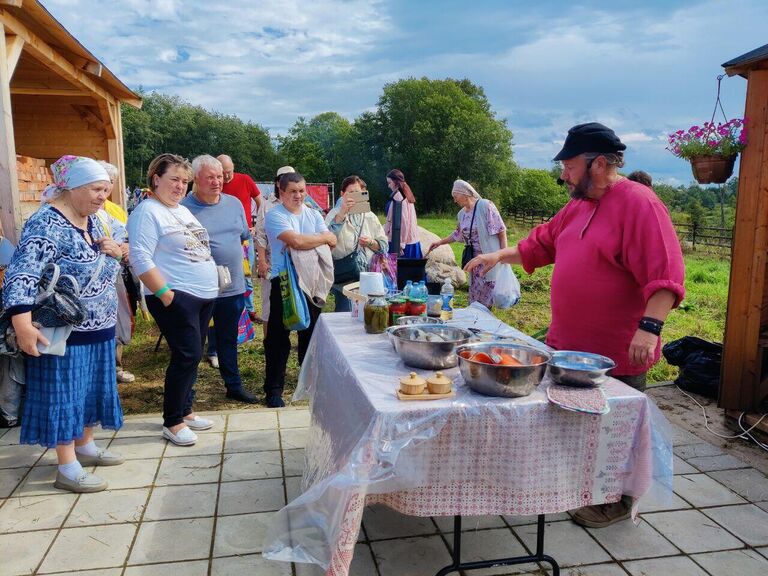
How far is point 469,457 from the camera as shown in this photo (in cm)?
201

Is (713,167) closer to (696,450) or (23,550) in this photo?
(696,450)

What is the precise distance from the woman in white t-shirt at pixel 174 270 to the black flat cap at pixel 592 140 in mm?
2158

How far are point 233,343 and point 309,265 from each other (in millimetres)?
884

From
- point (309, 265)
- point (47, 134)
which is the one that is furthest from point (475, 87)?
point (309, 265)

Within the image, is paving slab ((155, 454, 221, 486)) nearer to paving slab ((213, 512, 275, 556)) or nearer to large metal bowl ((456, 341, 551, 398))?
paving slab ((213, 512, 275, 556))

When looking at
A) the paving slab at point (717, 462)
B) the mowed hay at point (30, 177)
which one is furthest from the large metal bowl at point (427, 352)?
the mowed hay at point (30, 177)

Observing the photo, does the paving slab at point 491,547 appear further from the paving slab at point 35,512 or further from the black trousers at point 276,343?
the black trousers at point 276,343

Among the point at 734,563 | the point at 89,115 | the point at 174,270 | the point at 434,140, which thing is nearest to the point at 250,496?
the point at 174,270

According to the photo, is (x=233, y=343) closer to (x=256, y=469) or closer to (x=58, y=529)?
(x=256, y=469)

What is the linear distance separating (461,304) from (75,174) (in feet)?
20.1

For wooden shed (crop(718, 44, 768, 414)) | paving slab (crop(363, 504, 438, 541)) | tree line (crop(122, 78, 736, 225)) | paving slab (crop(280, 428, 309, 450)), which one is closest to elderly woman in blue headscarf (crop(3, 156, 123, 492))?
paving slab (crop(280, 428, 309, 450))

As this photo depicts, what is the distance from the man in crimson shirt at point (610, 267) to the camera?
2.29 m

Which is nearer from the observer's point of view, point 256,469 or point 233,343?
point 256,469

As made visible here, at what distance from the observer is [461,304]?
8.33m
